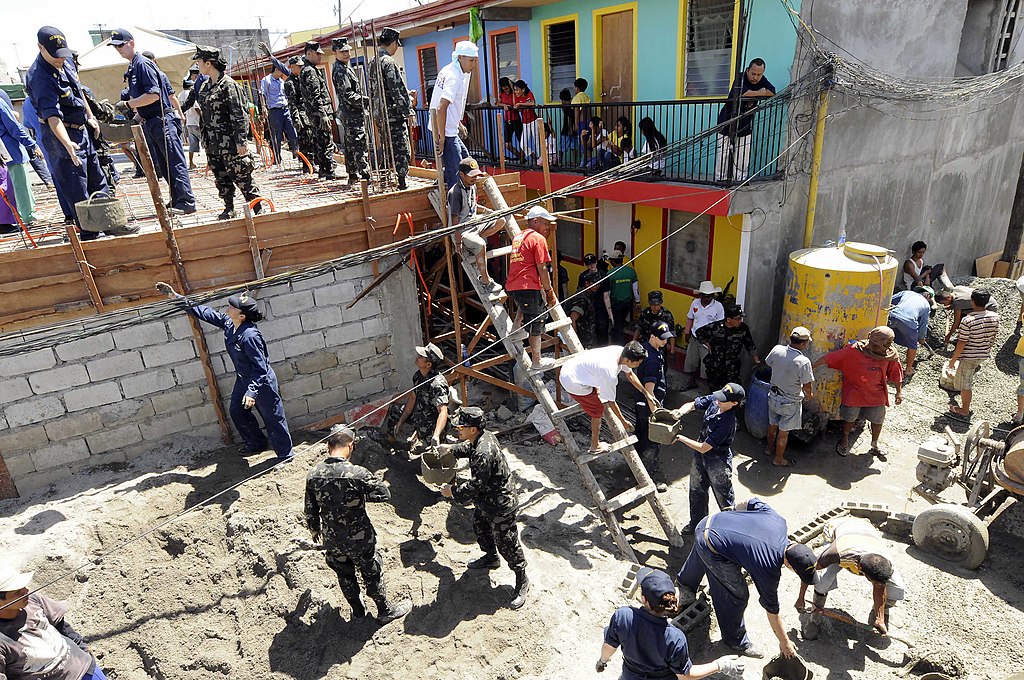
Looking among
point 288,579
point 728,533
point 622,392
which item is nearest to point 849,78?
point 622,392

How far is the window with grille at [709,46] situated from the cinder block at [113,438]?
30.6ft

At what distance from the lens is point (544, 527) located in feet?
22.1

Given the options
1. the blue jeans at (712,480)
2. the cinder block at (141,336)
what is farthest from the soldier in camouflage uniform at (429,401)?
the cinder block at (141,336)

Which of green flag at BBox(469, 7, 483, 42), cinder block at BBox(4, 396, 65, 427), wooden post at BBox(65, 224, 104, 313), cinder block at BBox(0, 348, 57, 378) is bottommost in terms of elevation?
cinder block at BBox(4, 396, 65, 427)

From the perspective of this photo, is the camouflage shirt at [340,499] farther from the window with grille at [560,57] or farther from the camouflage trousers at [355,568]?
the window with grille at [560,57]

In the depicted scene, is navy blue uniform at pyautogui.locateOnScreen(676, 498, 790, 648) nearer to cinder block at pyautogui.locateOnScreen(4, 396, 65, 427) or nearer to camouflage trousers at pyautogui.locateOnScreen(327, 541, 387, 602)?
A: camouflage trousers at pyautogui.locateOnScreen(327, 541, 387, 602)

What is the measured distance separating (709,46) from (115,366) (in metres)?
9.35

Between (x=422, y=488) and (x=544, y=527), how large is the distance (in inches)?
57.3

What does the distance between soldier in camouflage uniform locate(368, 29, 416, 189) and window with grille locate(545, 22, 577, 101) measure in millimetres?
4415

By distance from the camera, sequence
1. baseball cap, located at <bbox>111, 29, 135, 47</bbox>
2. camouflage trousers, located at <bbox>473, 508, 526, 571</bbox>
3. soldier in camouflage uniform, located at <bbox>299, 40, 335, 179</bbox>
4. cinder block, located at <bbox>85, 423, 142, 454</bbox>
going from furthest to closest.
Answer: soldier in camouflage uniform, located at <bbox>299, 40, 335, 179</bbox> → cinder block, located at <bbox>85, 423, 142, 454</bbox> → baseball cap, located at <bbox>111, 29, 135, 47</bbox> → camouflage trousers, located at <bbox>473, 508, 526, 571</bbox>

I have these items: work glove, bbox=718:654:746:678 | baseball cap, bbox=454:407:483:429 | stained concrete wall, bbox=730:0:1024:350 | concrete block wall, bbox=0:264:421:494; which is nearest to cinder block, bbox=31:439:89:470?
concrete block wall, bbox=0:264:421:494

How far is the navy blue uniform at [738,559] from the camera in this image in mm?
4660

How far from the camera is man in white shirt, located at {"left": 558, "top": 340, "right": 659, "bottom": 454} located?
6.32 m

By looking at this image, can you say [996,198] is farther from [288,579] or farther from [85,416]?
[85,416]
